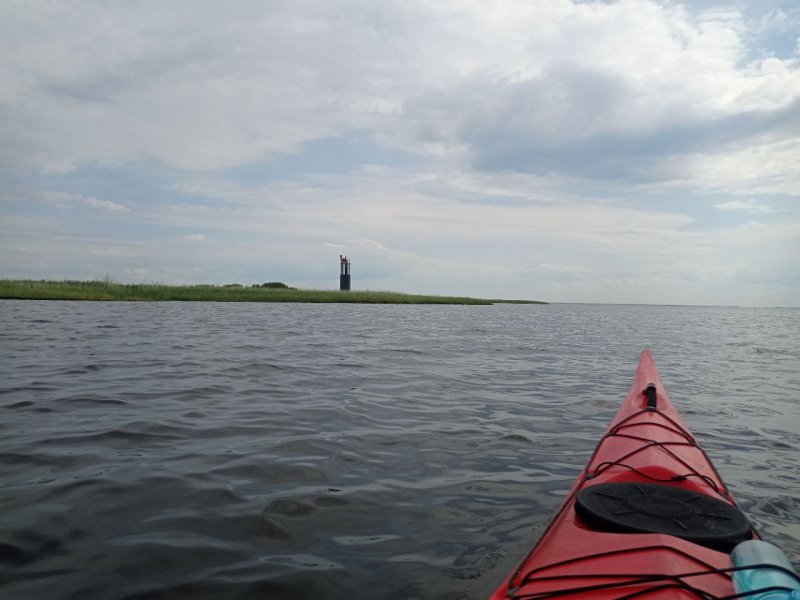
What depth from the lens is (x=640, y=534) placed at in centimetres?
243

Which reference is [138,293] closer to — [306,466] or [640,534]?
[306,466]

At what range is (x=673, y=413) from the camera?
4.79 meters

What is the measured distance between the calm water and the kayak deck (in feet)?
2.60

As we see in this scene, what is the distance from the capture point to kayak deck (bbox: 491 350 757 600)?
2123 millimetres

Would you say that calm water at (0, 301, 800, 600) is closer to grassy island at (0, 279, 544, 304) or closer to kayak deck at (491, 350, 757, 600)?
kayak deck at (491, 350, 757, 600)

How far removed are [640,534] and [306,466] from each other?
330 cm

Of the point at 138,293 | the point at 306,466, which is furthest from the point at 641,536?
the point at 138,293

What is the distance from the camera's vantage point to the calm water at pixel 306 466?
3248 mm

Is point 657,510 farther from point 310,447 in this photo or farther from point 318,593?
point 310,447

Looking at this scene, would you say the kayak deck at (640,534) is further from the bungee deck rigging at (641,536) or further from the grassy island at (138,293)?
the grassy island at (138,293)

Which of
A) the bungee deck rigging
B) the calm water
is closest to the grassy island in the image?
the calm water

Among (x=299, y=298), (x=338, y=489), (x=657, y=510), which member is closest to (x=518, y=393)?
(x=338, y=489)

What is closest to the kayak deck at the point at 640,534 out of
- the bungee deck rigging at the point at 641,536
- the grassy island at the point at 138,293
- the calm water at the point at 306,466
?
the bungee deck rigging at the point at 641,536

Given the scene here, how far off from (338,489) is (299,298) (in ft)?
123
